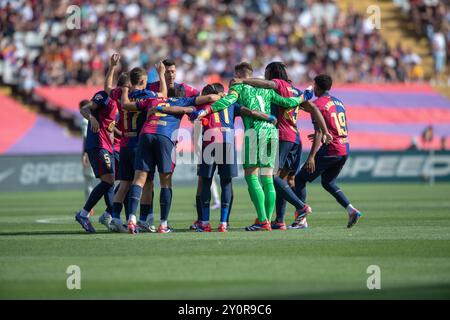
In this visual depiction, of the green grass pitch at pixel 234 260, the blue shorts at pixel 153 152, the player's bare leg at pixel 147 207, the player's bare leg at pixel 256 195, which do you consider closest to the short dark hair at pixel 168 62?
the blue shorts at pixel 153 152

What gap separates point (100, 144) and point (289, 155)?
297cm

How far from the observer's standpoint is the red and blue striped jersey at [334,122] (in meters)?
16.0

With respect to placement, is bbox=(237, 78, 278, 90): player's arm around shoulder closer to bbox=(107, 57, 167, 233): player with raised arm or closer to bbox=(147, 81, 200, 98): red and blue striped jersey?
bbox=(147, 81, 200, 98): red and blue striped jersey

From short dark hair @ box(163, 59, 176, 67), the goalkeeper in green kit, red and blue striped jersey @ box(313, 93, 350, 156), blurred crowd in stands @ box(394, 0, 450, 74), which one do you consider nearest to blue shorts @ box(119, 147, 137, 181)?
short dark hair @ box(163, 59, 176, 67)

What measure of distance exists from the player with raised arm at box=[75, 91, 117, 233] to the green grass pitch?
Result: 494 millimetres

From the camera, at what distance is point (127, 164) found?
15.4 metres

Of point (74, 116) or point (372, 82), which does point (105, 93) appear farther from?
point (372, 82)

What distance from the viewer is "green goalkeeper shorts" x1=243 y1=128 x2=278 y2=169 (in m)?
15.2

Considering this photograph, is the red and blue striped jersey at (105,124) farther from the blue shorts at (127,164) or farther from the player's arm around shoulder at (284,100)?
the player's arm around shoulder at (284,100)

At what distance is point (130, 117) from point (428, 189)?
17.1m

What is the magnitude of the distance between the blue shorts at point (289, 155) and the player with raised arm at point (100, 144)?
2652 millimetres

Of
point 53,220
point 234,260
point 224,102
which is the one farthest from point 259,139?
point 53,220

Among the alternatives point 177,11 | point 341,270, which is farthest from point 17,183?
point 341,270
